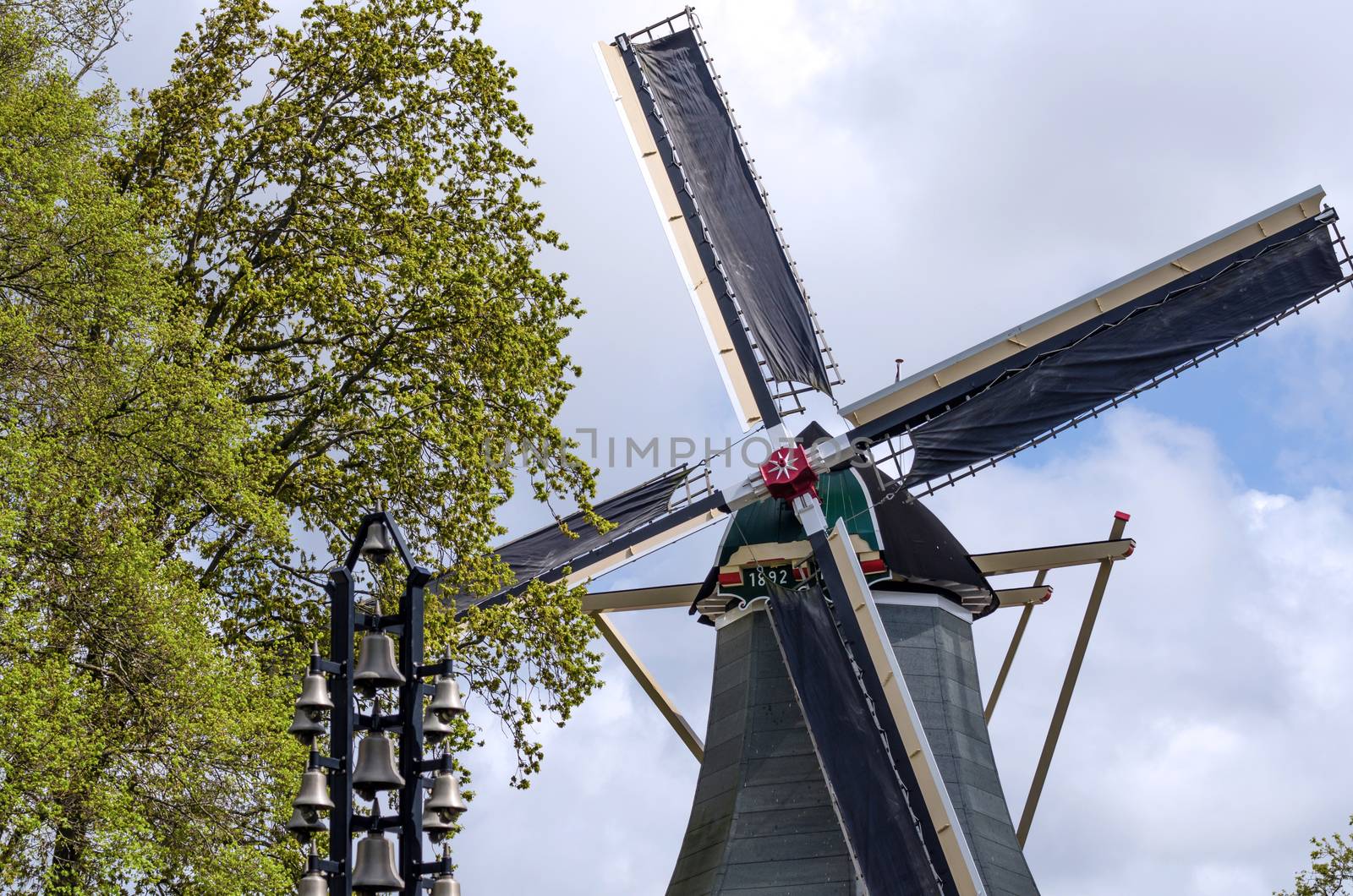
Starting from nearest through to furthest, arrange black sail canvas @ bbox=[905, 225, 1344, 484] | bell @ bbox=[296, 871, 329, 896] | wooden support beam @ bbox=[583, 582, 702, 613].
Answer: bell @ bbox=[296, 871, 329, 896] < black sail canvas @ bbox=[905, 225, 1344, 484] < wooden support beam @ bbox=[583, 582, 702, 613]

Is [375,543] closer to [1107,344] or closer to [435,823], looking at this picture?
[435,823]

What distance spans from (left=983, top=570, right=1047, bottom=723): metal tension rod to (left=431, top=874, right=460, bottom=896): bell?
39.7 ft

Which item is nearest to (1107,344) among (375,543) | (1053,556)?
(1053,556)

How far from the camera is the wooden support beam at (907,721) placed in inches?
640

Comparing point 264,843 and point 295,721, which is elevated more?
point 264,843

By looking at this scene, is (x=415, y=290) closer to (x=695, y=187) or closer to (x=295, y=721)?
(x=695, y=187)

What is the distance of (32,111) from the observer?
1368 centimetres

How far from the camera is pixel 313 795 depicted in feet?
31.2

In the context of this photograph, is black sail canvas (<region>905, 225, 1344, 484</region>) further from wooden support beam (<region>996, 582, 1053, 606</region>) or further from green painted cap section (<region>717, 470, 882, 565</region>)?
wooden support beam (<region>996, 582, 1053, 606</region>)

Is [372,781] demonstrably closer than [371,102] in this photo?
Yes

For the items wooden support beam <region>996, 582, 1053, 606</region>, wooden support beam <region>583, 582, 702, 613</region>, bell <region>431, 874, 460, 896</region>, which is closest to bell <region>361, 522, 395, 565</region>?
bell <region>431, 874, 460, 896</region>

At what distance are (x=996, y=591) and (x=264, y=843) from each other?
10129 millimetres

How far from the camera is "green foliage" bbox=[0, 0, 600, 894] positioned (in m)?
12.5

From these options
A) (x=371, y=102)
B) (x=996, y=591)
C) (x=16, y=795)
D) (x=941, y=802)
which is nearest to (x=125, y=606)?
(x=16, y=795)
